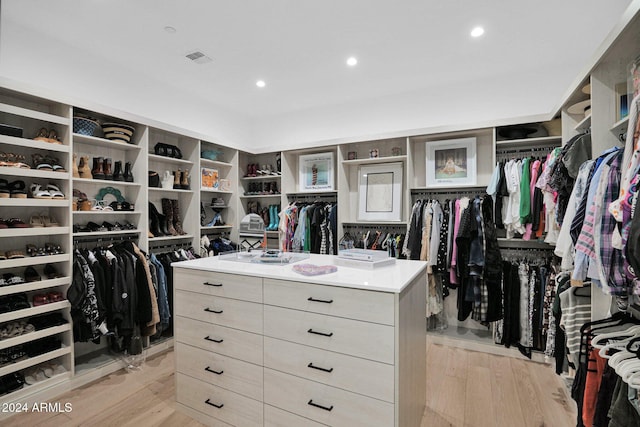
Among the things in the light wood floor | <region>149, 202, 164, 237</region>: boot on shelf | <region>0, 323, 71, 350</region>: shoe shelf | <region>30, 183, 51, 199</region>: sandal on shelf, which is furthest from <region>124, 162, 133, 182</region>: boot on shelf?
the light wood floor

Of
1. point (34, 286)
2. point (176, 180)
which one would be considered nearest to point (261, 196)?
point (176, 180)

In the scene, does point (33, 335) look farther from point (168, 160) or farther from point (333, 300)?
point (333, 300)

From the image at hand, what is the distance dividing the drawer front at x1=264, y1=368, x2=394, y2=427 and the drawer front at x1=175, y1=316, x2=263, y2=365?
15 cm

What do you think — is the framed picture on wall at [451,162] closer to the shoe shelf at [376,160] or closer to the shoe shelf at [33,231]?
the shoe shelf at [376,160]

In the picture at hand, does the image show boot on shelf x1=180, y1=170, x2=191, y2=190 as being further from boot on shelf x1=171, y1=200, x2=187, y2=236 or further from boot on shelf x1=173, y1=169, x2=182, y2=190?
boot on shelf x1=171, y1=200, x2=187, y2=236

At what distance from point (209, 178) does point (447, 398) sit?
11.1 ft

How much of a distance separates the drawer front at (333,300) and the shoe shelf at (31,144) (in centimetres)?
203

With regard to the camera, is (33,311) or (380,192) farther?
(380,192)

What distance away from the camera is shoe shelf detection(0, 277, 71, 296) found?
7.02 ft

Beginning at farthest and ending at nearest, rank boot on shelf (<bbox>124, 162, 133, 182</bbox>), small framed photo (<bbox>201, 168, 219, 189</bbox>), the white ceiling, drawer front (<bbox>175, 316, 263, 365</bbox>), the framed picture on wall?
1. small framed photo (<bbox>201, 168, 219, 189</bbox>)
2. the framed picture on wall
3. boot on shelf (<bbox>124, 162, 133, 182</bbox>)
4. the white ceiling
5. drawer front (<bbox>175, 316, 263, 365</bbox>)

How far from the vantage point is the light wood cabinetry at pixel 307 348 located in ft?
4.83

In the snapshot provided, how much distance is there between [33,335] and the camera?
7.39 feet

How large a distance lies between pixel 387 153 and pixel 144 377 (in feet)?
11.2

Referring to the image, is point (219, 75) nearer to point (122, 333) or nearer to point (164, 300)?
point (164, 300)
